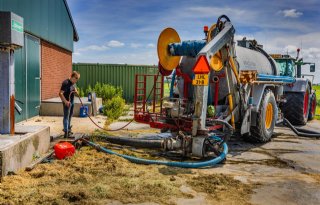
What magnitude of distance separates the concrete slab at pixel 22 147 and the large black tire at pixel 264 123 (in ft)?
17.0

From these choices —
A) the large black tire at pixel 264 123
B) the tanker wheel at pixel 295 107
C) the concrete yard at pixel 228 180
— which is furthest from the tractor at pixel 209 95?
the tanker wheel at pixel 295 107

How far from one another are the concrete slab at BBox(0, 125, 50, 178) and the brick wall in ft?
24.9

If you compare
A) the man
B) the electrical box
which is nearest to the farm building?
the man

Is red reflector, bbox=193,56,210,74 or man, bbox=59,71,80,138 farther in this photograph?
man, bbox=59,71,80,138

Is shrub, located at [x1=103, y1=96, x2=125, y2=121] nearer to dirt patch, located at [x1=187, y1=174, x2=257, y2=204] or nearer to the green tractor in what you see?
the green tractor

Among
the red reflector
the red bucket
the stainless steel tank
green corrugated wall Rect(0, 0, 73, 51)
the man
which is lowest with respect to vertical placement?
the red bucket

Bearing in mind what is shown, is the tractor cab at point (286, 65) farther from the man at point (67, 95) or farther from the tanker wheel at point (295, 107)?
the man at point (67, 95)

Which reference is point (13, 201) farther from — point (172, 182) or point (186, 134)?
point (186, 134)

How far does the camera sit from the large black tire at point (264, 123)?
8633 mm

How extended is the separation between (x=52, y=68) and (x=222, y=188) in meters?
12.5

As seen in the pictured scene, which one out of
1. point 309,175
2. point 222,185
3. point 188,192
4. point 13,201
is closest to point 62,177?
point 13,201

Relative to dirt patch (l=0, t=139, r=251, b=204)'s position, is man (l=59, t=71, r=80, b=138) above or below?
above

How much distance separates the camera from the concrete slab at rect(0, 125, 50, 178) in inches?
205

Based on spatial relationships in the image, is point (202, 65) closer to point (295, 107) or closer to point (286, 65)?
point (286, 65)
